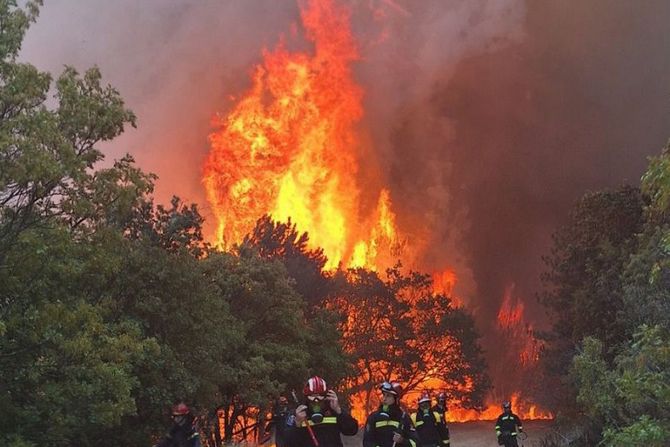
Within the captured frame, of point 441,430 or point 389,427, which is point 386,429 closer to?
point 389,427

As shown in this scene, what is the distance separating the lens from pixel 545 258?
1877 inches

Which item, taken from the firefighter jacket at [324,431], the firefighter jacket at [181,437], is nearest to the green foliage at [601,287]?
the firefighter jacket at [181,437]

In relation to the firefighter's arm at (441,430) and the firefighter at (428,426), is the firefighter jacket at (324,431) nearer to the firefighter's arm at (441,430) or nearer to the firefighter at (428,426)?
the firefighter at (428,426)

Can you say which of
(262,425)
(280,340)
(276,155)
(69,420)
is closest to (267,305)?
(280,340)

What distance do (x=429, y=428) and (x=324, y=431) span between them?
6.89 meters

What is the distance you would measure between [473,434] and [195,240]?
109 ft

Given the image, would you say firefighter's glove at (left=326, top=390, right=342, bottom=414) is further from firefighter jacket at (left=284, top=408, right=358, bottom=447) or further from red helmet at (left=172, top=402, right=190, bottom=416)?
red helmet at (left=172, top=402, right=190, bottom=416)

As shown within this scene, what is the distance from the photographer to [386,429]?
31.1 ft

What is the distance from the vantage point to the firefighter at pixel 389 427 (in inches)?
372

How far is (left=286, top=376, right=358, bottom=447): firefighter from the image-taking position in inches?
304

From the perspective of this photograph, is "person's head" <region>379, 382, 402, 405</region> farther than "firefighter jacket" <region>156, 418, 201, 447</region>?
No

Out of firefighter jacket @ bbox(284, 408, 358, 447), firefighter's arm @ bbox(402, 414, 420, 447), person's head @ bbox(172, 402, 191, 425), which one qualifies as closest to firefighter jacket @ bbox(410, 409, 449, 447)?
firefighter's arm @ bbox(402, 414, 420, 447)

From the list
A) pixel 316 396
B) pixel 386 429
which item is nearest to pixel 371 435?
pixel 386 429

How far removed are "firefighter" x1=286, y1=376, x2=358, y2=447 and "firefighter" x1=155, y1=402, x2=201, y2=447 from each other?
4670 mm
